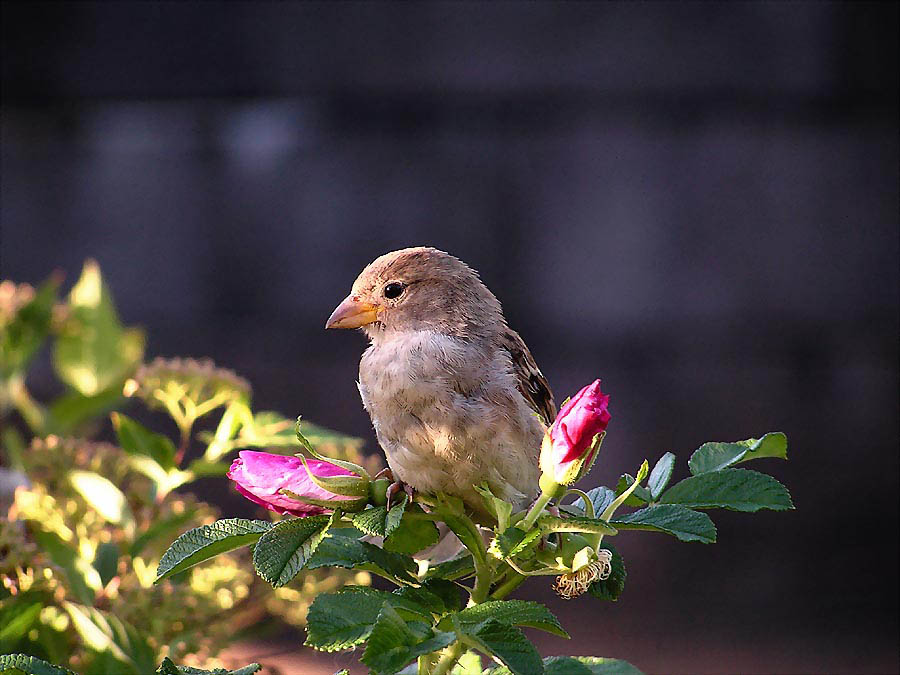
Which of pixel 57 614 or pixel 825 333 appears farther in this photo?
pixel 825 333

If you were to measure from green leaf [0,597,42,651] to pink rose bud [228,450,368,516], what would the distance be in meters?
0.21

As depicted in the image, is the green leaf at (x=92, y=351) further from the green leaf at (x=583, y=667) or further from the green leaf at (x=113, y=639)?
the green leaf at (x=583, y=667)

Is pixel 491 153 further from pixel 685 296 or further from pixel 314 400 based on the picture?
pixel 314 400

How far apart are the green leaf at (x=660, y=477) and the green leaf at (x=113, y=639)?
12.9 inches

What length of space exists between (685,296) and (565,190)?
332mm

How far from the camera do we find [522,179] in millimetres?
2000

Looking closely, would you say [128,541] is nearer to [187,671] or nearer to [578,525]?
[187,671]

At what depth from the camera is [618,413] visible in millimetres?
1938

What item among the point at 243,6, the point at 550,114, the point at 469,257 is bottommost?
the point at 469,257

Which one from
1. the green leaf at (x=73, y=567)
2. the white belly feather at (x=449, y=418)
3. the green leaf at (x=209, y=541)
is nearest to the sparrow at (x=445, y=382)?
the white belly feather at (x=449, y=418)

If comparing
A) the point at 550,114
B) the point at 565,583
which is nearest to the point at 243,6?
the point at 550,114

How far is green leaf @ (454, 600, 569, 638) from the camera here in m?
0.41

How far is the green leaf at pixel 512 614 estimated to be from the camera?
411mm

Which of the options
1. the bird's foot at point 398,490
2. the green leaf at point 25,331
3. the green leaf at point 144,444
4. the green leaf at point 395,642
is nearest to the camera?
the green leaf at point 395,642
